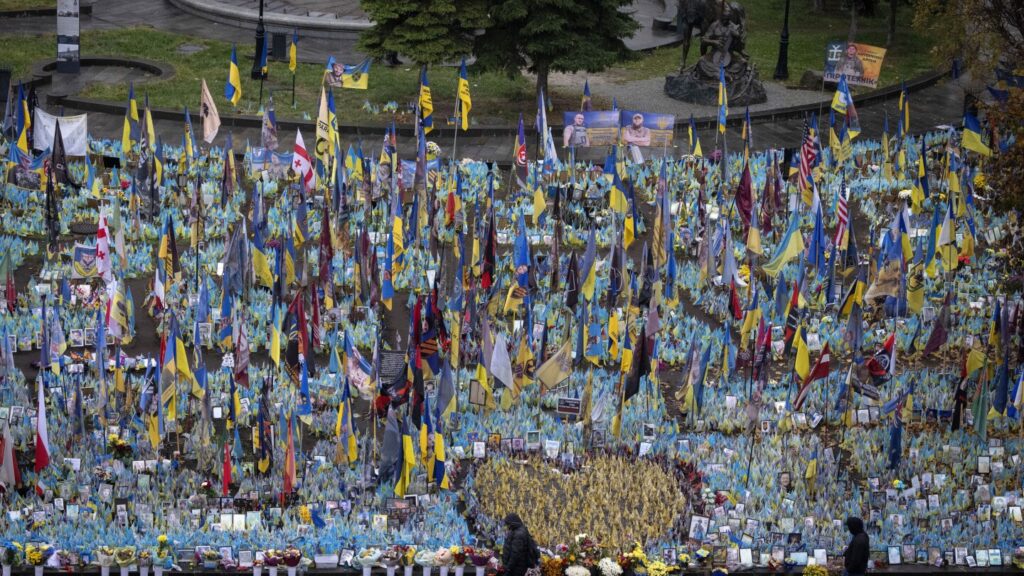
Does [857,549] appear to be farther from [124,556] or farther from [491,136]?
[491,136]

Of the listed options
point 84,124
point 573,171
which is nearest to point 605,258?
point 573,171

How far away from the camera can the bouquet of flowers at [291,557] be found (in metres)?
18.7

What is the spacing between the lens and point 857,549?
18734 millimetres

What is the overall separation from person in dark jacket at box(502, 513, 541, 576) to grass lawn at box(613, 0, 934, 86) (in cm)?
2536

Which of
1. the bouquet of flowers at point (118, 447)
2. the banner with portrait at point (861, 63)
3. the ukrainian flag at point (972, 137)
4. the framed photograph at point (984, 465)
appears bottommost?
the bouquet of flowers at point (118, 447)

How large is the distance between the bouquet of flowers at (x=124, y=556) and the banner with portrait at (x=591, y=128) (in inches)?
538

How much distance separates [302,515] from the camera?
19.8 m

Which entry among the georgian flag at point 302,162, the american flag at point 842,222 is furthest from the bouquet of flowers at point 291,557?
the georgian flag at point 302,162

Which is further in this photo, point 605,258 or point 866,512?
point 605,258

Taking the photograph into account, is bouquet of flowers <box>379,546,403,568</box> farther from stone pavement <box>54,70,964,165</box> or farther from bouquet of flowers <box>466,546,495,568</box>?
stone pavement <box>54,70,964,165</box>

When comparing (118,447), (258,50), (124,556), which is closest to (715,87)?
(258,50)

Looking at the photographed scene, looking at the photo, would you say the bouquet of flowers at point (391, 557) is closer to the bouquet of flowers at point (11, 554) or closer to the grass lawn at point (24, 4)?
the bouquet of flowers at point (11, 554)

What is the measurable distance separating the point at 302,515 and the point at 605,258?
10936 mm

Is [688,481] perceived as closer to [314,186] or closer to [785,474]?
[785,474]
